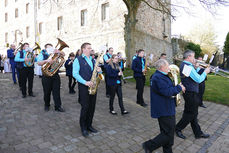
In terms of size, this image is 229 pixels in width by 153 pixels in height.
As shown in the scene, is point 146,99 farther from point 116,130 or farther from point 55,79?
point 55,79

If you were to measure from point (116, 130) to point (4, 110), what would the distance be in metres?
3.61

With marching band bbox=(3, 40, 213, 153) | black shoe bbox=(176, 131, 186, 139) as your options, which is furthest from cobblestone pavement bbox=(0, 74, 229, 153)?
marching band bbox=(3, 40, 213, 153)

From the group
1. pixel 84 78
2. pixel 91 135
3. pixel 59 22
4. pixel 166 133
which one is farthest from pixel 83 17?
pixel 166 133

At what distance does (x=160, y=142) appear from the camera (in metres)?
3.12

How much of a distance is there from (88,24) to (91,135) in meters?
15.9

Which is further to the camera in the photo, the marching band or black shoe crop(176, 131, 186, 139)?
black shoe crop(176, 131, 186, 139)

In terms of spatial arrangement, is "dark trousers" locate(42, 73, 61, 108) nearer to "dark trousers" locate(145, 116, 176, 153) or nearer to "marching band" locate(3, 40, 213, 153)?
"marching band" locate(3, 40, 213, 153)

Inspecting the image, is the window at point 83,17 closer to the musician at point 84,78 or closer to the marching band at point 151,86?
the marching band at point 151,86

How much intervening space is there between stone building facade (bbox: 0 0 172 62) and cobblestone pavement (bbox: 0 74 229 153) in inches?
322

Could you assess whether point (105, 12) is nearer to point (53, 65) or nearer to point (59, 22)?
point (59, 22)

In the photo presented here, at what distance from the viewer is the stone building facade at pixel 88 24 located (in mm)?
16188

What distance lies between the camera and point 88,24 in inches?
722

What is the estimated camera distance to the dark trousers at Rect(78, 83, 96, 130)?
3975 mm

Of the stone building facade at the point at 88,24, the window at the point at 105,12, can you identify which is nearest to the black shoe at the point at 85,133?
the stone building facade at the point at 88,24
